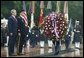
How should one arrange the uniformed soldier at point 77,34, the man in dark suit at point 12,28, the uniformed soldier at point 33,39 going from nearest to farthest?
the man in dark suit at point 12,28, the uniformed soldier at point 33,39, the uniformed soldier at point 77,34

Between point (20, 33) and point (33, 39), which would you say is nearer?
point (20, 33)

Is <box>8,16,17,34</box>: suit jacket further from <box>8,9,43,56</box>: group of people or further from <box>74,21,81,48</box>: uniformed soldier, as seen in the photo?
<box>74,21,81,48</box>: uniformed soldier

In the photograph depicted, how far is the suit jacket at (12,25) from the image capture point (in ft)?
21.6

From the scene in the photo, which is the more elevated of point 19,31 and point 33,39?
point 19,31

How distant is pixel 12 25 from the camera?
6.60 m

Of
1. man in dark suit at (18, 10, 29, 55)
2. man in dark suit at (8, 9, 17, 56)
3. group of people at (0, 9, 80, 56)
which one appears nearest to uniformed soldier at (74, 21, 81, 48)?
group of people at (0, 9, 80, 56)

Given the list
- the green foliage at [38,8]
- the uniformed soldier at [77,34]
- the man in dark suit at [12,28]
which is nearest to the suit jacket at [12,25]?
the man in dark suit at [12,28]

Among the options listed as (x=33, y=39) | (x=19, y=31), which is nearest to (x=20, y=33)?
(x=19, y=31)

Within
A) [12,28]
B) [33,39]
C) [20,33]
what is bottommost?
[33,39]

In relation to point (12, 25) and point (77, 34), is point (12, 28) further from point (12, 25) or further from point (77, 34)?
point (77, 34)

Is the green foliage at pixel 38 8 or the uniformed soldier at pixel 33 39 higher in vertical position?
the green foliage at pixel 38 8

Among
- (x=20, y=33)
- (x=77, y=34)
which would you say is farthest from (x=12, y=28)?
(x=77, y=34)

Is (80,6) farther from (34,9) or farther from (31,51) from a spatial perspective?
(31,51)

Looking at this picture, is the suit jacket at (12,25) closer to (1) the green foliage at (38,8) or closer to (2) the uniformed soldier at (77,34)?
(1) the green foliage at (38,8)
